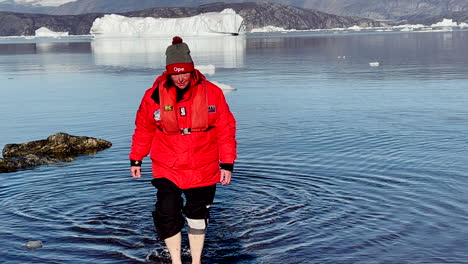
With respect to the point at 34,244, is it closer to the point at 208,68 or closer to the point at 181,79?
the point at 181,79

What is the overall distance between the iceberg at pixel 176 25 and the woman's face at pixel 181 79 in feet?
480

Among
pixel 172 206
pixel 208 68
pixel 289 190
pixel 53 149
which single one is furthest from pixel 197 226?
pixel 208 68

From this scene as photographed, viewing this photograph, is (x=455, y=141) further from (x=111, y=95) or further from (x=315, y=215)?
(x=111, y=95)

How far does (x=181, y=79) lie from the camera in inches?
251

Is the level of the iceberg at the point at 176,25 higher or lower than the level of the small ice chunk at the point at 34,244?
higher

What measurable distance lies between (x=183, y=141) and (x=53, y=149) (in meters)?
8.43

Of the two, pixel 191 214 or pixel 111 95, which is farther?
pixel 111 95

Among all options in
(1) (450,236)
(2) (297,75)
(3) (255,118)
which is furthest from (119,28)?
(1) (450,236)

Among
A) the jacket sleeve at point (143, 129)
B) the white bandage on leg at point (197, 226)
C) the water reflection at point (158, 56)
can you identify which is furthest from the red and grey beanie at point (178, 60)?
the water reflection at point (158, 56)

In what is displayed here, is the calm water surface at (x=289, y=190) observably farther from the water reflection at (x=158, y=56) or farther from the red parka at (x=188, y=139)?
the water reflection at (x=158, y=56)

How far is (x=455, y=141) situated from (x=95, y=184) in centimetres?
778

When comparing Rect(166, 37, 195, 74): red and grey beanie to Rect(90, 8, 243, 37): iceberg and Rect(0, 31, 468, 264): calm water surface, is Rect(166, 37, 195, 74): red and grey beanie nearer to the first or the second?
Rect(0, 31, 468, 264): calm water surface

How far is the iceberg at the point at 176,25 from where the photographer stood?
15312 cm

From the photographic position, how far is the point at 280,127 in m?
16.7
